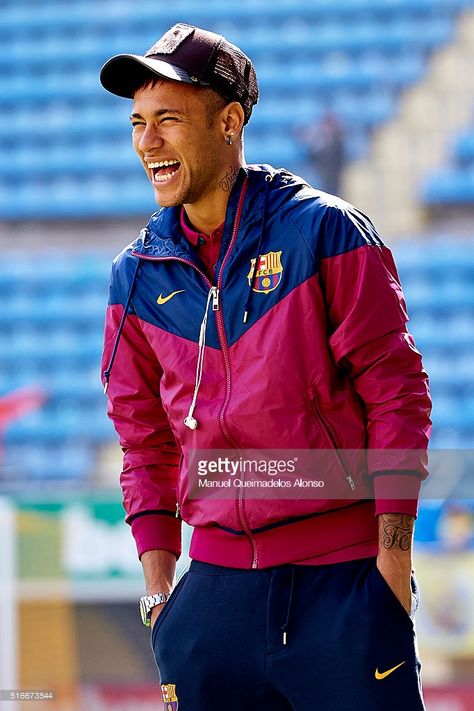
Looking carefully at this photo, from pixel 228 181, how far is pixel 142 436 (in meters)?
0.41

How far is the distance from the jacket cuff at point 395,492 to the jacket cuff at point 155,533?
380 millimetres

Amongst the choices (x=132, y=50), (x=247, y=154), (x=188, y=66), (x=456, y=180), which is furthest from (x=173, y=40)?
(x=132, y=50)

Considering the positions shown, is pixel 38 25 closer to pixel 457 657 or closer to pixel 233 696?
pixel 457 657

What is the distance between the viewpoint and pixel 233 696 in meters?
1.53

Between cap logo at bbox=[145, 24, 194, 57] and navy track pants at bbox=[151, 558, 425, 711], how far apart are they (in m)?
0.74

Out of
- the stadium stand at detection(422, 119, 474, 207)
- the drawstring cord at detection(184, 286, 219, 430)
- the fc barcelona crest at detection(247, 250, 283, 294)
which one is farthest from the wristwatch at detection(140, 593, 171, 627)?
the stadium stand at detection(422, 119, 474, 207)

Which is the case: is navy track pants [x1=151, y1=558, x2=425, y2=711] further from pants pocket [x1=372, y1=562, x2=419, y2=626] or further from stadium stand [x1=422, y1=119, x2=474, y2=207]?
stadium stand [x1=422, y1=119, x2=474, y2=207]

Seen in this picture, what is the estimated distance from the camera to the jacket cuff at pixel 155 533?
1.73 meters

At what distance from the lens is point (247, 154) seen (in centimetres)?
802

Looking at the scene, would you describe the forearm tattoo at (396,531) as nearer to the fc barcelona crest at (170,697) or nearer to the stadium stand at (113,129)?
the fc barcelona crest at (170,697)

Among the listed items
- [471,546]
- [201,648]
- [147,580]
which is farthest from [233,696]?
[471,546]

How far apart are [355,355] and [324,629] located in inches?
14.3

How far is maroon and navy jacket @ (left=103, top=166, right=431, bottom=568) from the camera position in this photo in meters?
1.52

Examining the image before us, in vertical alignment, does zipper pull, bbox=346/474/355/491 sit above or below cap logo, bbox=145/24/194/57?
below
